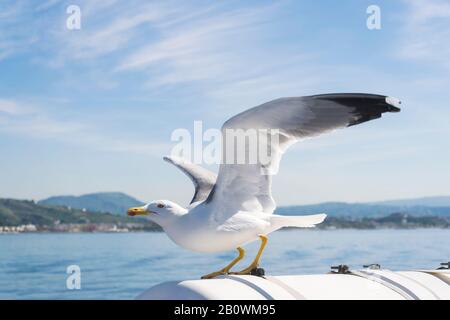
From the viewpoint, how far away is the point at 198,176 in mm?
7016

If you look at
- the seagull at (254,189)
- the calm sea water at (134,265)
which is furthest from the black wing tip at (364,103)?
the calm sea water at (134,265)

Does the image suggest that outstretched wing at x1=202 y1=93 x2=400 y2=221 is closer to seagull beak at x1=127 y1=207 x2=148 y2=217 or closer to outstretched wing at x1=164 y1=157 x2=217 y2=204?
seagull beak at x1=127 y1=207 x2=148 y2=217

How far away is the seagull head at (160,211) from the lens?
5715 mm


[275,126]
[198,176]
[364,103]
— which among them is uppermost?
[364,103]

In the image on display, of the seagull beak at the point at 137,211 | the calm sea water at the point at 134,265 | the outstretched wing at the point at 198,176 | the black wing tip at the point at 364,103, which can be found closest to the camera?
the black wing tip at the point at 364,103

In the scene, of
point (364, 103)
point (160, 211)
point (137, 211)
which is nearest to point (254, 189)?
point (160, 211)

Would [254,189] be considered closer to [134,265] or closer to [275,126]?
[275,126]

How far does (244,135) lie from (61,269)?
46.0 m

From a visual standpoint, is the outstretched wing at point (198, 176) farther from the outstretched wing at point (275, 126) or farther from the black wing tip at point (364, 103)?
the black wing tip at point (364, 103)

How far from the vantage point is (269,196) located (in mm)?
6121

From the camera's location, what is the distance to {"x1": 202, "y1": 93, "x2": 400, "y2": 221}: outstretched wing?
5773 millimetres

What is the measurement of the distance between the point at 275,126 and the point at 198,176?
126 centimetres
